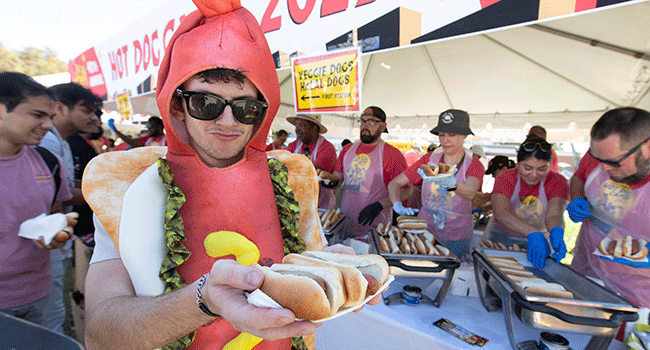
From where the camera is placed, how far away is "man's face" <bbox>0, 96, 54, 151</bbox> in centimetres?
166

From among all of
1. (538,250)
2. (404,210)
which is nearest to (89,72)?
(404,210)

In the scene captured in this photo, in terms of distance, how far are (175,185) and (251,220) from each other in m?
0.27

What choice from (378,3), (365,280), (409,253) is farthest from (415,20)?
(365,280)

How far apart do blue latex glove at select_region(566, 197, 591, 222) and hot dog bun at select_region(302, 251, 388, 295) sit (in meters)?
2.18

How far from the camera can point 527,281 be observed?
5.15ft

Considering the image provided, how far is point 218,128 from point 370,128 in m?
2.64

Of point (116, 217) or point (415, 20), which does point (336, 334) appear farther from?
point (415, 20)

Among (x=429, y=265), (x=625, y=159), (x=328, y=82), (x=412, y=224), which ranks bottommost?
(x=429, y=265)

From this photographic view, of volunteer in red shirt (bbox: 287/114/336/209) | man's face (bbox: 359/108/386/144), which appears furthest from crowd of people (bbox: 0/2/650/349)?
volunteer in red shirt (bbox: 287/114/336/209)

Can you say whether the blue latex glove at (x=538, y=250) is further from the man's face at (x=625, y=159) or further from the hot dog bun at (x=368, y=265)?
the hot dog bun at (x=368, y=265)

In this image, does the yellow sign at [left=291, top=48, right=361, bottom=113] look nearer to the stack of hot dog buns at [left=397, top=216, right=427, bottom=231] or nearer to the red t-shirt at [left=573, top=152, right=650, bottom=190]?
the stack of hot dog buns at [left=397, top=216, right=427, bottom=231]

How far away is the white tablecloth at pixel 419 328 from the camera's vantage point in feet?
4.91

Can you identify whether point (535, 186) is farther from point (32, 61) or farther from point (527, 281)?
point (32, 61)

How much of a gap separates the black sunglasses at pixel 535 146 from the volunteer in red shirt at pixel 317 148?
8.01 feet
